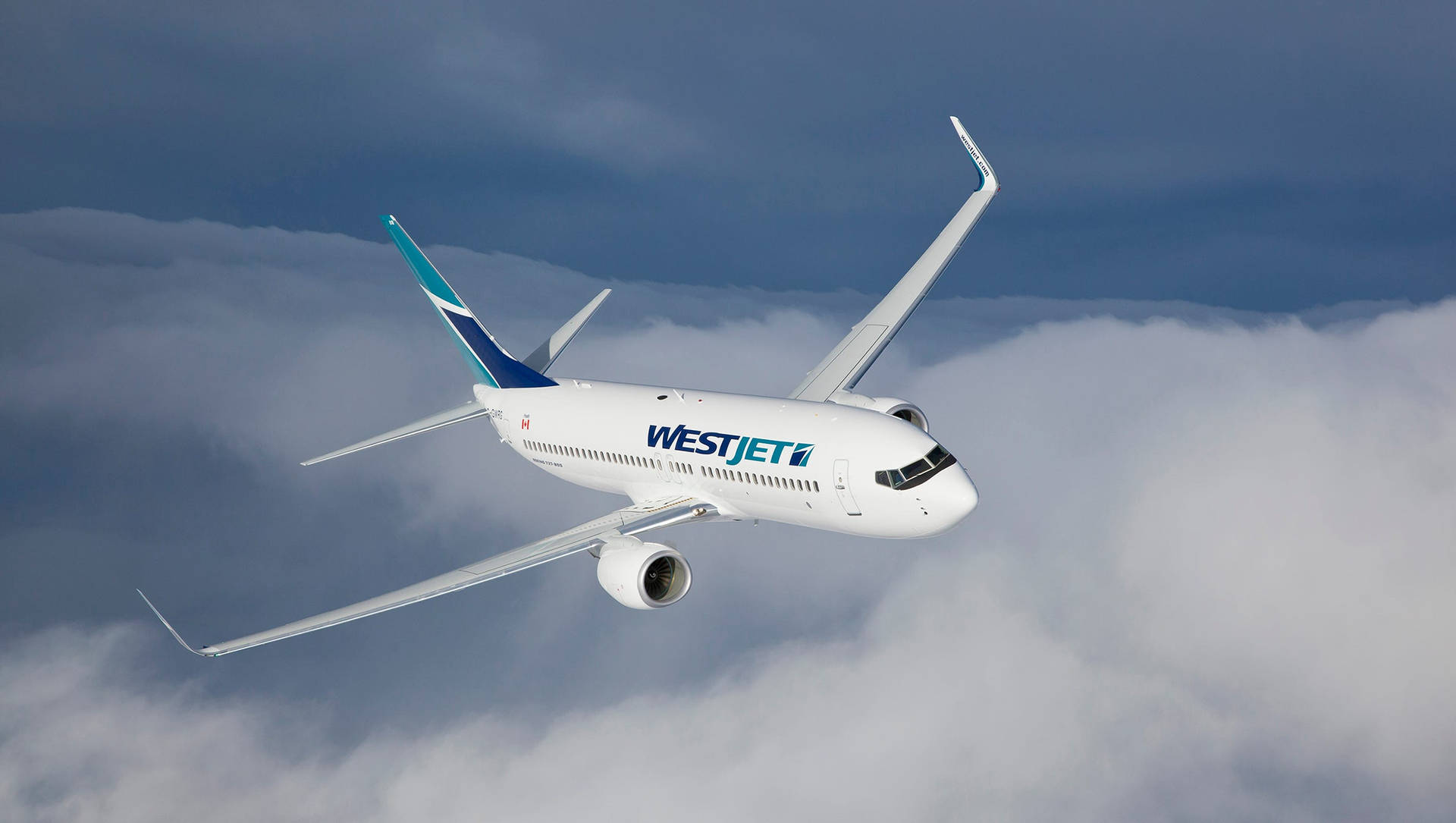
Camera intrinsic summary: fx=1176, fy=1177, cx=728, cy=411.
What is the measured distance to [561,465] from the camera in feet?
128

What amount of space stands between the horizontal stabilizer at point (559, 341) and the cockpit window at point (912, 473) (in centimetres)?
1670

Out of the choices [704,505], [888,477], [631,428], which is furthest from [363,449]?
[888,477]

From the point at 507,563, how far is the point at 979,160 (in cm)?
2635

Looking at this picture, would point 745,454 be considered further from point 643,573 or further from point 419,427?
point 419,427

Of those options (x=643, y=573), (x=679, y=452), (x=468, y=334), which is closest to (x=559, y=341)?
(x=468, y=334)

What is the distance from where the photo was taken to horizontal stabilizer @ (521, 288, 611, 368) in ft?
140

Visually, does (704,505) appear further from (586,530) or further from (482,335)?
(482,335)

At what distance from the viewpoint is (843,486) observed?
30.2 meters

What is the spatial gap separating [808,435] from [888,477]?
2.78 m

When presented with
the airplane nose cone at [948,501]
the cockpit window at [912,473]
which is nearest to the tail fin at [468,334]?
the cockpit window at [912,473]

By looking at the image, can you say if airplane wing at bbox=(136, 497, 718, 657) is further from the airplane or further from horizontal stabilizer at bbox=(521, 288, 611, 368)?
horizontal stabilizer at bbox=(521, 288, 611, 368)

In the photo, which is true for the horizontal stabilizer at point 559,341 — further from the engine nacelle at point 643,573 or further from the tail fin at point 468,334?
the engine nacelle at point 643,573

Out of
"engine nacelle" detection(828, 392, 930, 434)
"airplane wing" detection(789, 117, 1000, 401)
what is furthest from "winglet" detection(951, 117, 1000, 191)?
"engine nacelle" detection(828, 392, 930, 434)

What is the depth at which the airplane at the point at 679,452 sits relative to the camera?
29.6 meters
